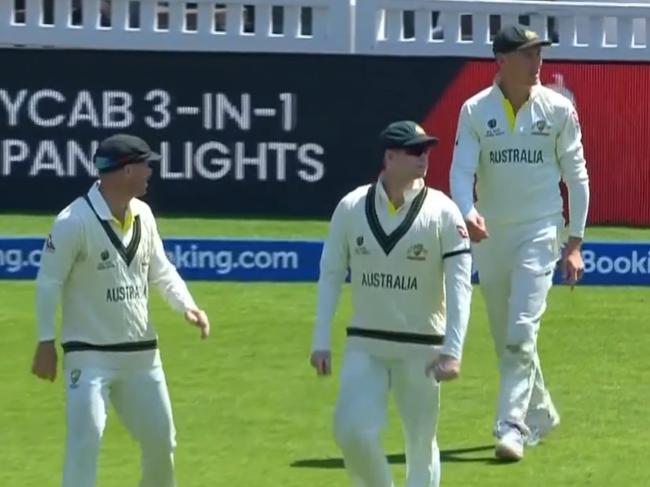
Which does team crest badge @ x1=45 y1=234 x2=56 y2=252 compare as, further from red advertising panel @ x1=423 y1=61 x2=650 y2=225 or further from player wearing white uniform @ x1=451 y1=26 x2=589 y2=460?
red advertising panel @ x1=423 y1=61 x2=650 y2=225

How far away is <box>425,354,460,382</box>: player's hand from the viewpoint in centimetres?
808

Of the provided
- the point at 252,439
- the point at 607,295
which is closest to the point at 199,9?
the point at 607,295

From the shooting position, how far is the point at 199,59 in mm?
18328

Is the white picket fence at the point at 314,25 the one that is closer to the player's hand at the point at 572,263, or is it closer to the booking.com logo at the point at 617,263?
the booking.com logo at the point at 617,263

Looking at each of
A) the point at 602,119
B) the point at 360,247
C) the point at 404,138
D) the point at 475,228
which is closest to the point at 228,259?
the point at 602,119

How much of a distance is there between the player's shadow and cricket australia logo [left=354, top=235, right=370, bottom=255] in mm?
1937

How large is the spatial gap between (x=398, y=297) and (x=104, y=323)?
1.25 meters

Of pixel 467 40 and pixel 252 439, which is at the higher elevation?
pixel 467 40

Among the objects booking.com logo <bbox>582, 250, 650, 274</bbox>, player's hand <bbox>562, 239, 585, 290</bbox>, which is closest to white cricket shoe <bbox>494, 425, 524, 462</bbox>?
player's hand <bbox>562, 239, 585, 290</bbox>

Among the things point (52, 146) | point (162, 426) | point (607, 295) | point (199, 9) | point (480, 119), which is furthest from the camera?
point (199, 9)

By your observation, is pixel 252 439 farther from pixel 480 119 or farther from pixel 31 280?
pixel 31 280

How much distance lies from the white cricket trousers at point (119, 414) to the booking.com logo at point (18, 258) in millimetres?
7740

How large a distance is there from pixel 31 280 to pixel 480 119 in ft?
22.1

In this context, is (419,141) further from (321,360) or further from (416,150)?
(321,360)
